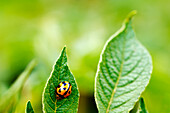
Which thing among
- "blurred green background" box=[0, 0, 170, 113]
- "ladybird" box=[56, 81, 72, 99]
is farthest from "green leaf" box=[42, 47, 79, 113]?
"blurred green background" box=[0, 0, 170, 113]

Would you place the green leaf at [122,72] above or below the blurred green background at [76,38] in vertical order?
below

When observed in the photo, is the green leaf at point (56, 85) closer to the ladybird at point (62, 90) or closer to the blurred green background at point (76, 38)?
the ladybird at point (62, 90)

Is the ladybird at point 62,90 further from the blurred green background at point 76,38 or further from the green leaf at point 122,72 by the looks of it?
the blurred green background at point 76,38

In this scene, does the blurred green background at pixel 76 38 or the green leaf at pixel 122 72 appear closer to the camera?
the green leaf at pixel 122 72

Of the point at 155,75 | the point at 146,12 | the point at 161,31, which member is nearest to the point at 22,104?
the point at 155,75

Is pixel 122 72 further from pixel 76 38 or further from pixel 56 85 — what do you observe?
pixel 76 38

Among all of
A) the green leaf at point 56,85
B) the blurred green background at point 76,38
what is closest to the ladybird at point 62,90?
the green leaf at point 56,85
